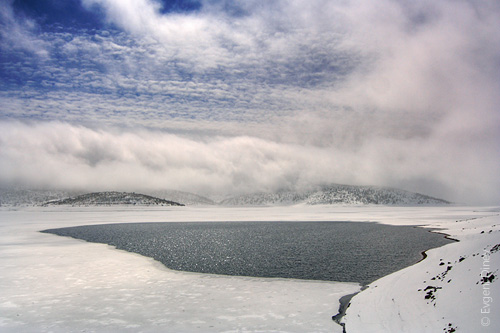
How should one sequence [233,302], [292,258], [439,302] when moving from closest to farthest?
1. [439,302]
2. [233,302]
3. [292,258]

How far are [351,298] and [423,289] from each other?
124 inches

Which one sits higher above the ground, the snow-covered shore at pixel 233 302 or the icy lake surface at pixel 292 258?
the snow-covered shore at pixel 233 302

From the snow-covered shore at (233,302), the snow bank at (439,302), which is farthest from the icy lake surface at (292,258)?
the snow bank at (439,302)

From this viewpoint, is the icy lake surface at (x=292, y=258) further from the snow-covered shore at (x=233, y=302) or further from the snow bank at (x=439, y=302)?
the snow bank at (x=439, y=302)

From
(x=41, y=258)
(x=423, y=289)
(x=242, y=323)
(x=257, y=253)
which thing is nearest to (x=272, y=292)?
(x=242, y=323)

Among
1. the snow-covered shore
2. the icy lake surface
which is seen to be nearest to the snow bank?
the snow-covered shore

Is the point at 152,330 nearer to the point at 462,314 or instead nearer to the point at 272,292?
the point at 272,292

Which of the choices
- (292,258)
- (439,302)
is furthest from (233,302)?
(292,258)

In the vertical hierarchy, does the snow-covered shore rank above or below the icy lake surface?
above

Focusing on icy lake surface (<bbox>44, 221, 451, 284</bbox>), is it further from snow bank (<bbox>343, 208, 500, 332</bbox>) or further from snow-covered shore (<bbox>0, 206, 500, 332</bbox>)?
snow bank (<bbox>343, 208, 500, 332</bbox>)

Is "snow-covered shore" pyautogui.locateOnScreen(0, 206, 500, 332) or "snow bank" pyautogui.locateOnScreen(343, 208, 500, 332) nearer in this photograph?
"snow bank" pyautogui.locateOnScreen(343, 208, 500, 332)

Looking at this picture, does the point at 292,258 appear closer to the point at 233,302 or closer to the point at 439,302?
the point at 233,302

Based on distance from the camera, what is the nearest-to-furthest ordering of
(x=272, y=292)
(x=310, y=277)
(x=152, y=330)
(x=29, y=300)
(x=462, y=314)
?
(x=462, y=314)
(x=152, y=330)
(x=29, y=300)
(x=272, y=292)
(x=310, y=277)

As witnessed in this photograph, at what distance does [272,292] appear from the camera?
1717 centimetres
